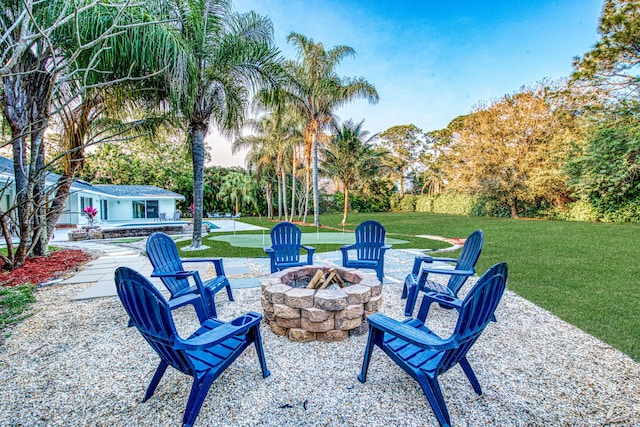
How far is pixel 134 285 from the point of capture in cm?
160

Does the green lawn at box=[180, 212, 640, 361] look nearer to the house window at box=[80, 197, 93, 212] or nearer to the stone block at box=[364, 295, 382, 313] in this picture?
the stone block at box=[364, 295, 382, 313]

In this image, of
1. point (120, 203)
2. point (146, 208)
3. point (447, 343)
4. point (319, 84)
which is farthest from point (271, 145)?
point (447, 343)

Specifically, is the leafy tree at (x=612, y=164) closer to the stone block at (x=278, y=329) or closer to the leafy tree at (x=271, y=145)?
the leafy tree at (x=271, y=145)

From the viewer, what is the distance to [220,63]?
269 inches

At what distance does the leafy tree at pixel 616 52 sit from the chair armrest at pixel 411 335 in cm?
1583

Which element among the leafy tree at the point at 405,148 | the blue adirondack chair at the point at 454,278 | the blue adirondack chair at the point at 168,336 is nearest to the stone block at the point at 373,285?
the blue adirondack chair at the point at 454,278

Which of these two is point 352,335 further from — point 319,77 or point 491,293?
point 319,77

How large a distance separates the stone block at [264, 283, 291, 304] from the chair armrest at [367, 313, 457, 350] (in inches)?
37.3

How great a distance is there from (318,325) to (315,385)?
59 cm

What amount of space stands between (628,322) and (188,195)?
2570 cm

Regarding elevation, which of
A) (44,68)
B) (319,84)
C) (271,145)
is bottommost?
(44,68)

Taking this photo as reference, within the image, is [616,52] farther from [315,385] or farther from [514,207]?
[315,385]

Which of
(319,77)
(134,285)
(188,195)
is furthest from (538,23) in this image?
(188,195)

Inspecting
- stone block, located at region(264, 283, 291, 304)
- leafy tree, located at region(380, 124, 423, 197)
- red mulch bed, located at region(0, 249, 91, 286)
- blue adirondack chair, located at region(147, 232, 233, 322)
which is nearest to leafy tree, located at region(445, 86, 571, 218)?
leafy tree, located at region(380, 124, 423, 197)
